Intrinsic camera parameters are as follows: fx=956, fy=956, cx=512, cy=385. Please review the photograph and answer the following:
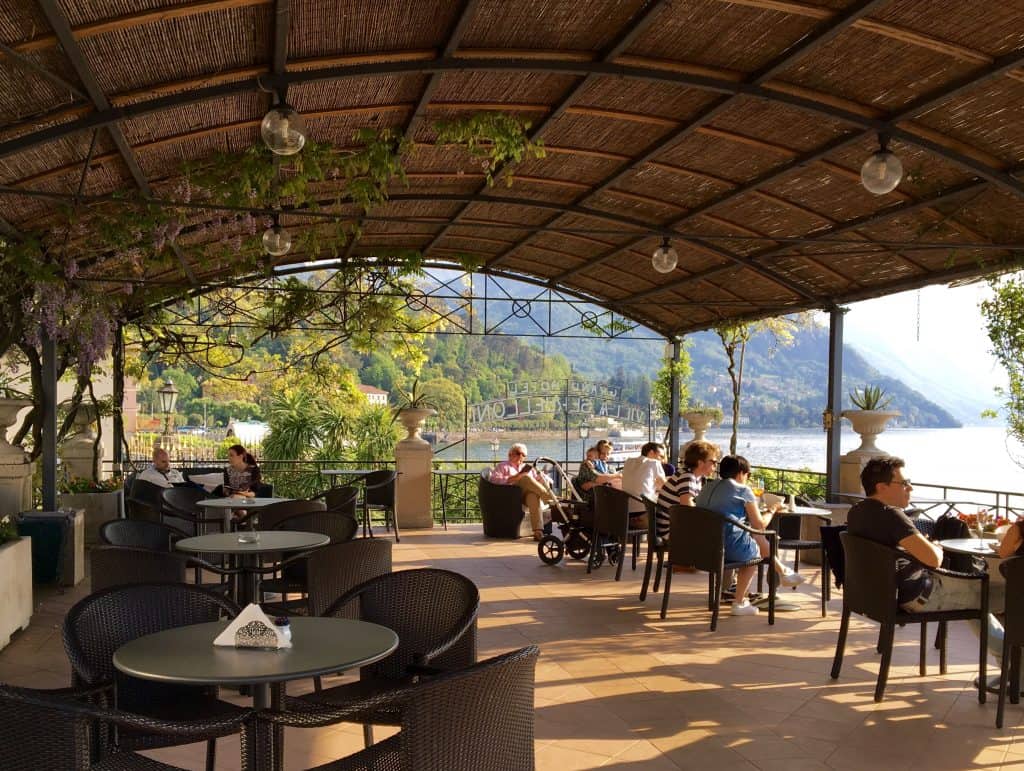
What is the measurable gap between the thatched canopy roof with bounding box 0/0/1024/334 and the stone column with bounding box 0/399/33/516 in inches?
57.4

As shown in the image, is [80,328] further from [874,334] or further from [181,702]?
[874,334]

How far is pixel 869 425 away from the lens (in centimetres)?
976

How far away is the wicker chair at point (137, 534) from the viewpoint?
473cm

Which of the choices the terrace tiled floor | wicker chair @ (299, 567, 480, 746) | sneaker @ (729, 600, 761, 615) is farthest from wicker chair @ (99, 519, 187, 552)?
sneaker @ (729, 600, 761, 615)

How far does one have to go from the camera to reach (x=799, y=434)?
49562 millimetres

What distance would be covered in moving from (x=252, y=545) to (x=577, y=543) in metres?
4.82

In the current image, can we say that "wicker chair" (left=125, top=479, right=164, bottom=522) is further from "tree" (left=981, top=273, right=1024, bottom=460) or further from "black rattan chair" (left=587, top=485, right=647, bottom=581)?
"tree" (left=981, top=273, right=1024, bottom=460)

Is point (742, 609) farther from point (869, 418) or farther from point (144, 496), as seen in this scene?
point (144, 496)

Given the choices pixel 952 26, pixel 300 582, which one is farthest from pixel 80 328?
pixel 952 26

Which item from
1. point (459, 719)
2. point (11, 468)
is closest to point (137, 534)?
point (459, 719)

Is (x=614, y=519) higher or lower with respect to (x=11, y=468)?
lower

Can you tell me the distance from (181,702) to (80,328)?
6.73m

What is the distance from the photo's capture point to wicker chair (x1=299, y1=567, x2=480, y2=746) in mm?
3342

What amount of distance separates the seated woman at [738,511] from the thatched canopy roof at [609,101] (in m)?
2.22
